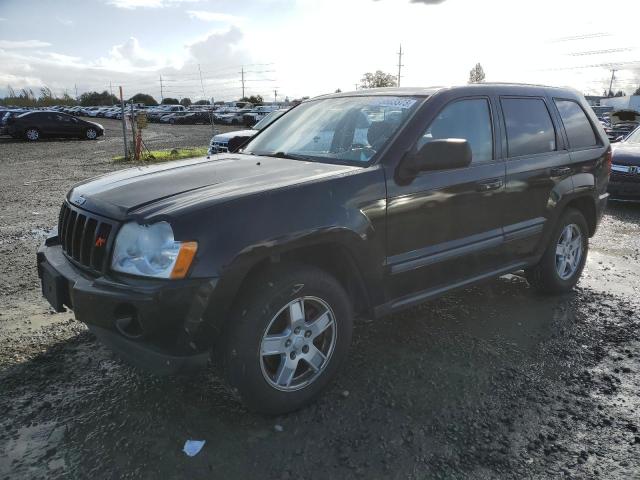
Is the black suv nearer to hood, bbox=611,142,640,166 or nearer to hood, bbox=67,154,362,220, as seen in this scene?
hood, bbox=67,154,362,220

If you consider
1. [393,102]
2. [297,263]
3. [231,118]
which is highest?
[393,102]

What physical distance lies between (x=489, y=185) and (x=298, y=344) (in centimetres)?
185

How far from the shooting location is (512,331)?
407 cm

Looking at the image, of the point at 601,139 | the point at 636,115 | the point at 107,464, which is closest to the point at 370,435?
the point at 107,464

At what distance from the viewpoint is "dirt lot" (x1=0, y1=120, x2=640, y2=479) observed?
255 centimetres

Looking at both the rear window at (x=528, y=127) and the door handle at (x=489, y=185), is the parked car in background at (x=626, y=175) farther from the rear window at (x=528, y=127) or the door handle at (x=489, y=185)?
the door handle at (x=489, y=185)

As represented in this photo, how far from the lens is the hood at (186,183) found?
8.80ft

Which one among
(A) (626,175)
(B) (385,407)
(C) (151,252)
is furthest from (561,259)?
(A) (626,175)

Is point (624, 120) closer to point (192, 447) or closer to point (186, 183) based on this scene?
point (186, 183)

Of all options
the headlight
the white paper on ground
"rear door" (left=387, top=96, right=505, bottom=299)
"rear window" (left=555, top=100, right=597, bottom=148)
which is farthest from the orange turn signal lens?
"rear window" (left=555, top=100, right=597, bottom=148)

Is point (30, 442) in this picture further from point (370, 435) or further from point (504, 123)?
point (504, 123)

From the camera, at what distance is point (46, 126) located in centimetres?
2444

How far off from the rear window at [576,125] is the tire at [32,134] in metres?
25.3

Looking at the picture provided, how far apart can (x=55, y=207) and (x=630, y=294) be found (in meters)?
8.18
